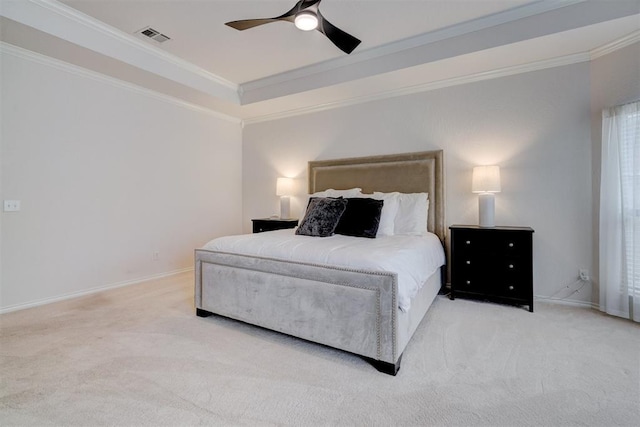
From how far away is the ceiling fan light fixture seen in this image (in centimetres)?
221

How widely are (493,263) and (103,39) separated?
4.64 m

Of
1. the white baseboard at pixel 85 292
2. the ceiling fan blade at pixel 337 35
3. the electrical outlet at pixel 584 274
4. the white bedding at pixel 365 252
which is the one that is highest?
the ceiling fan blade at pixel 337 35

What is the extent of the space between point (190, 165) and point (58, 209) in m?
1.78

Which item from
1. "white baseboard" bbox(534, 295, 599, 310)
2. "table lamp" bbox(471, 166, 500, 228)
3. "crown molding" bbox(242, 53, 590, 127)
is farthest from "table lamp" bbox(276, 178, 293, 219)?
"white baseboard" bbox(534, 295, 599, 310)

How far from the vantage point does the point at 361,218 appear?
10.4 ft

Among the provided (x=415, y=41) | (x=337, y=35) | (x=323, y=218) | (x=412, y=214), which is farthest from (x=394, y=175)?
(x=337, y=35)

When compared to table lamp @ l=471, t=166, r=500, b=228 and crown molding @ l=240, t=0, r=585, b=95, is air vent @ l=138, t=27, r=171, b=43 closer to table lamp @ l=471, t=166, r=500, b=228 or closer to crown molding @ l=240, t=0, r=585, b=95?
crown molding @ l=240, t=0, r=585, b=95

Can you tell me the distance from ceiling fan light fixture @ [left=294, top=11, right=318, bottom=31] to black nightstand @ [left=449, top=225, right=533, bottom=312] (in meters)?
2.44

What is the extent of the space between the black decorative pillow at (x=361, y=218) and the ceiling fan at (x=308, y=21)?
60.9 inches

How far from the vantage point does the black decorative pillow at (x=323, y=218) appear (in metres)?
3.09

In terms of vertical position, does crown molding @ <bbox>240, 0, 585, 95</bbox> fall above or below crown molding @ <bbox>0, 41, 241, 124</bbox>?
above

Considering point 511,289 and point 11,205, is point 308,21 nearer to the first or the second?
point 511,289

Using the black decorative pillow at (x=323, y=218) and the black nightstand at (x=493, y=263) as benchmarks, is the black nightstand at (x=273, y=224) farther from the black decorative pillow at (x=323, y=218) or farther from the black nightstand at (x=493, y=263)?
the black nightstand at (x=493, y=263)

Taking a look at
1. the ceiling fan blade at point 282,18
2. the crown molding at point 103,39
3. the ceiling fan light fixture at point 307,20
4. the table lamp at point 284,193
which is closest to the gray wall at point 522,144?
the table lamp at point 284,193
